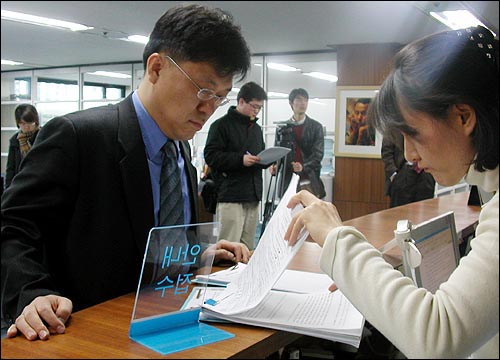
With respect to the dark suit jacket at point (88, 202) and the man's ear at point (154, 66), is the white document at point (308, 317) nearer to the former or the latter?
the dark suit jacket at point (88, 202)

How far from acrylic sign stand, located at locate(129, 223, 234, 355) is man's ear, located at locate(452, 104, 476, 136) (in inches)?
15.4

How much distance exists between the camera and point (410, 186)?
3479 millimetres

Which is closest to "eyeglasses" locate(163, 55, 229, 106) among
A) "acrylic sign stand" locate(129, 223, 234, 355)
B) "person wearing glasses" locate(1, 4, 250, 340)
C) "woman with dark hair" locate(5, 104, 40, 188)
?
"person wearing glasses" locate(1, 4, 250, 340)

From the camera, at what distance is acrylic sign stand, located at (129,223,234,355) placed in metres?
0.67

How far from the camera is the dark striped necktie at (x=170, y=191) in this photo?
3.33 ft

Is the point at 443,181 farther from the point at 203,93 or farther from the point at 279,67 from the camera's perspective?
the point at 279,67

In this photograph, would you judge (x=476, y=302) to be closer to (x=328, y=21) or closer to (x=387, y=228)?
(x=328, y=21)

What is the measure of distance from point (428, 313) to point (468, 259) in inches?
2.9

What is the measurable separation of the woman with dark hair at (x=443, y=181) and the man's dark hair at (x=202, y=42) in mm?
372

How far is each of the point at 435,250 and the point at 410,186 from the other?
2.51m

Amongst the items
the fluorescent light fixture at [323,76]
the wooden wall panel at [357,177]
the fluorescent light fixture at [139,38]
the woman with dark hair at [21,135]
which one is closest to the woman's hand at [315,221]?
the fluorescent light fixture at [139,38]

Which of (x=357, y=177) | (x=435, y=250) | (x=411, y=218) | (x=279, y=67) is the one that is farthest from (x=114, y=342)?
(x=279, y=67)

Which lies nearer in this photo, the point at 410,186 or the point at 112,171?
the point at 112,171

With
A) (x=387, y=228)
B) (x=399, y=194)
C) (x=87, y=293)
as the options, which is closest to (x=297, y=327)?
(x=87, y=293)
